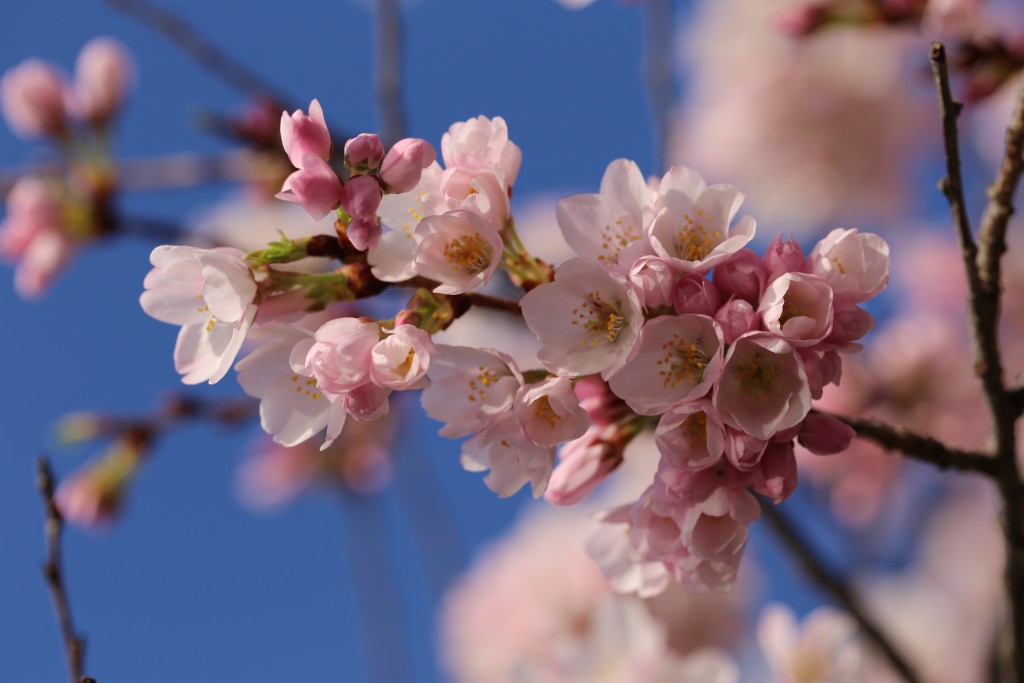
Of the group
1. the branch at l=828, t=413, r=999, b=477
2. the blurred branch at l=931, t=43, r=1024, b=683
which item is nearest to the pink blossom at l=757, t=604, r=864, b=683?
the blurred branch at l=931, t=43, r=1024, b=683

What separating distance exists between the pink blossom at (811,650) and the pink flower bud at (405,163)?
46.8 inches

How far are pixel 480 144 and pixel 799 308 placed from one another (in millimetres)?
312

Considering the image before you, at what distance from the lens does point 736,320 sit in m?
0.78

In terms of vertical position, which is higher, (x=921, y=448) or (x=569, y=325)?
(x=569, y=325)

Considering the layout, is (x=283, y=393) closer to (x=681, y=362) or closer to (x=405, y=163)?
(x=405, y=163)

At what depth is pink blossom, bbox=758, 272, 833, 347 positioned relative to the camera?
77cm

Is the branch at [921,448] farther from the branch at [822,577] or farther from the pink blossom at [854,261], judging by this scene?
the branch at [822,577]

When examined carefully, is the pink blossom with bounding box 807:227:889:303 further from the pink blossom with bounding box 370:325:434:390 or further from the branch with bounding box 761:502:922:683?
the branch with bounding box 761:502:922:683

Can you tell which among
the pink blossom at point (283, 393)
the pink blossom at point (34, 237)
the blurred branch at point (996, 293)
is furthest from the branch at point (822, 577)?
the pink blossom at point (34, 237)

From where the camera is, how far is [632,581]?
3.32 feet

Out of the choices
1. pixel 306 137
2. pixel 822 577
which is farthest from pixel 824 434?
pixel 822 577

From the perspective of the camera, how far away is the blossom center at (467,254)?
0.84 m

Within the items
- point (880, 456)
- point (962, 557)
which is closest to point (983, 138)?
point (880, 456)

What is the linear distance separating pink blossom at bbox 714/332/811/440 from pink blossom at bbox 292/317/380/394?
0.29 metres
